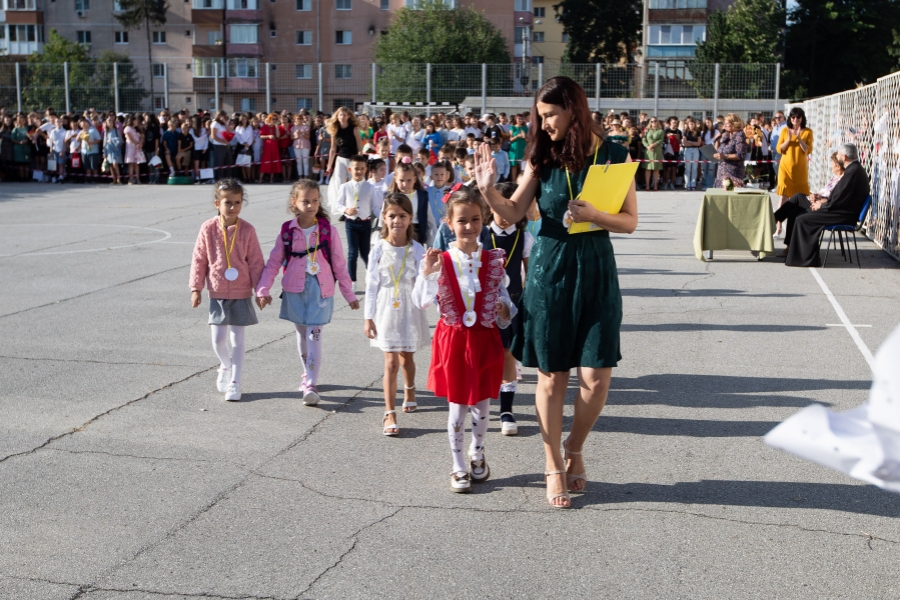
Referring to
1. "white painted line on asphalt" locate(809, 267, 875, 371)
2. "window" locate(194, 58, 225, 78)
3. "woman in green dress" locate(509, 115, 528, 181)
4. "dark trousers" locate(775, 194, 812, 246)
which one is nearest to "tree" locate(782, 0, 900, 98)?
"window" locate(194, 58, 225, 78)

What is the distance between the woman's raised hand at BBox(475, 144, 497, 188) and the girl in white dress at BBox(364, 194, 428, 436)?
5.54ft

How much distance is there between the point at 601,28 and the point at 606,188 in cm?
8102

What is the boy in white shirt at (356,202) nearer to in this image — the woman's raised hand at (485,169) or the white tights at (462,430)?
the white tights at (462,430)

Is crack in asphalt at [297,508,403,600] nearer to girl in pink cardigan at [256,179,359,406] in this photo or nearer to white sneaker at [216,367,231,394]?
girl in pink cardigan at [256,179,359,406]

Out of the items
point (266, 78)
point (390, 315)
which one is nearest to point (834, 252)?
point (390, 315)

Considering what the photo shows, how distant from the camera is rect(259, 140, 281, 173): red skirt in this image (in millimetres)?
29062

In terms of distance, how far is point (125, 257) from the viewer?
13.8 m

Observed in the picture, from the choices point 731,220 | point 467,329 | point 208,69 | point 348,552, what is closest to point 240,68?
point 208,69

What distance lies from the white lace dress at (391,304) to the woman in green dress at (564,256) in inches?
57.9

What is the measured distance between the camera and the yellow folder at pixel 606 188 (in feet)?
15.3

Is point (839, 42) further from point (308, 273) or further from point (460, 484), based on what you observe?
point (460, 484)

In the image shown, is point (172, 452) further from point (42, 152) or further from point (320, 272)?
point (42, 152)

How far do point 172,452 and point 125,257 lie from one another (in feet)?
28.4

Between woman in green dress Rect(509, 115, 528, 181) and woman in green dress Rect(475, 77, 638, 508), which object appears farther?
woman in green dress Rect(509, 115, 528, 181)
